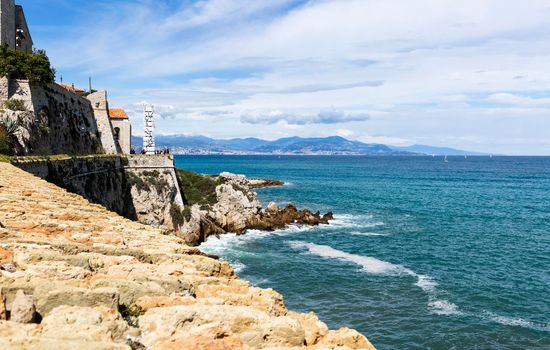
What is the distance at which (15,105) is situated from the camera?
3772 cm


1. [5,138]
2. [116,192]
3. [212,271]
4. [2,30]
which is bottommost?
[116,192]

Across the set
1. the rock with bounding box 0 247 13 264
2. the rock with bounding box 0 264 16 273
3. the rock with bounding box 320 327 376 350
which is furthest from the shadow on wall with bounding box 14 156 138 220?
the rock with bounding box 320 327 376 350

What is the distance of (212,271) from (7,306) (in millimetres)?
3609

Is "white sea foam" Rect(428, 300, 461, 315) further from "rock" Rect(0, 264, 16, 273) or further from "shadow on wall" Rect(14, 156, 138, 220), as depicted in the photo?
"rock" Rect(0, 264, 16, 273)

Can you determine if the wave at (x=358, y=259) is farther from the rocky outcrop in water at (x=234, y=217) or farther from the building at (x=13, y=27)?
the building at (x=13, y=27)

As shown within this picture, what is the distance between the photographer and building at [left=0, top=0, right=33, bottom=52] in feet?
157

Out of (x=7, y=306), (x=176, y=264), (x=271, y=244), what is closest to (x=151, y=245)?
(x=176, y=264)

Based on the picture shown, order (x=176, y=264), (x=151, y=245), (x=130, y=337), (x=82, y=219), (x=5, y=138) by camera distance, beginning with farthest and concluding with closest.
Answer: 1. (x=5, y=138)
2. (x=82, y=219)
3. (x=151, y=245)
4. (x=176, y=264)
5. (x=130, y=337)

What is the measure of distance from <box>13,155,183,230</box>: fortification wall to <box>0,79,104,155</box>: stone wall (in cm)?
375

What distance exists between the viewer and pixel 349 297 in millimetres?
32156

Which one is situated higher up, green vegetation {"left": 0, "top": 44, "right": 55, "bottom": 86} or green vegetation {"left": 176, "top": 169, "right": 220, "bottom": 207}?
green vegetation {"left": 0, "top": 44, "right": 55, "bottom": 86}

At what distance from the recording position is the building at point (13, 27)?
47.7 meters

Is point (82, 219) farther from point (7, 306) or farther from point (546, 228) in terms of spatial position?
point (546, 228)

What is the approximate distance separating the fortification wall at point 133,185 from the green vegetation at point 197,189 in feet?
16.2
